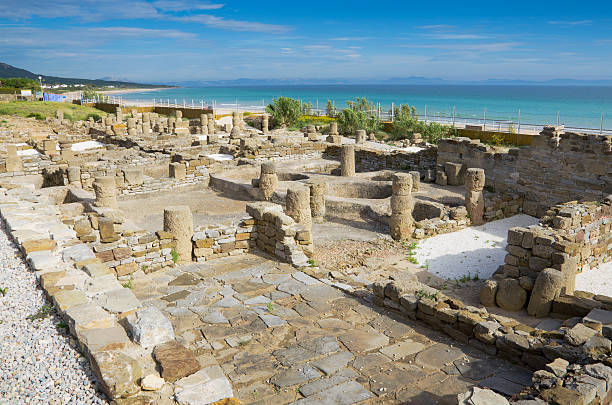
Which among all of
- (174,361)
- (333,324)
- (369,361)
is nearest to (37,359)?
(174,361)

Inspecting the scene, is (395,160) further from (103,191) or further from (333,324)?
(333,324)

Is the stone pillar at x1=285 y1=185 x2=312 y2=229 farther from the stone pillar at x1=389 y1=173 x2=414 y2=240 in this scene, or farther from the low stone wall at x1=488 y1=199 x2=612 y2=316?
the low stone wall at x1=488 y1=199 x2=612 y2=316

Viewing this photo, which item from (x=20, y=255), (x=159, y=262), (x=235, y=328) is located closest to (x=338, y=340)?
(x=235, y=328)

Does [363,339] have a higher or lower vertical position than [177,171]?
lower

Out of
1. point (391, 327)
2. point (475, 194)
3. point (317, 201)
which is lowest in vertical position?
point (391, 327)

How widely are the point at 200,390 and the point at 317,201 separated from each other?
35.9 feet

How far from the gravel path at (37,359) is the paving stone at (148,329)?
56 cm

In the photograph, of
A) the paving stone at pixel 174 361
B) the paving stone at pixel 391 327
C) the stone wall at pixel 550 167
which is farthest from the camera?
the stone wall at pixel 550 167

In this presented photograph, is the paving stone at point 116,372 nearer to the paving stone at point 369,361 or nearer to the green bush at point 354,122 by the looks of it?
the paving stone at point 369,361

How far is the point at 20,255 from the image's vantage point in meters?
7.41

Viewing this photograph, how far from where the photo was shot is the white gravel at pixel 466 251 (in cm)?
1127

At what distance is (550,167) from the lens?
16250mm

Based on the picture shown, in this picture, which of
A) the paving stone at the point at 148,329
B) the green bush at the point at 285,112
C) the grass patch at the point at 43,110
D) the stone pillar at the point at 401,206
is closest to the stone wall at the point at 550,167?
the stone pillar at the point at 401,206

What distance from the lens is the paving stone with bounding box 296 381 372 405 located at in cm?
483
